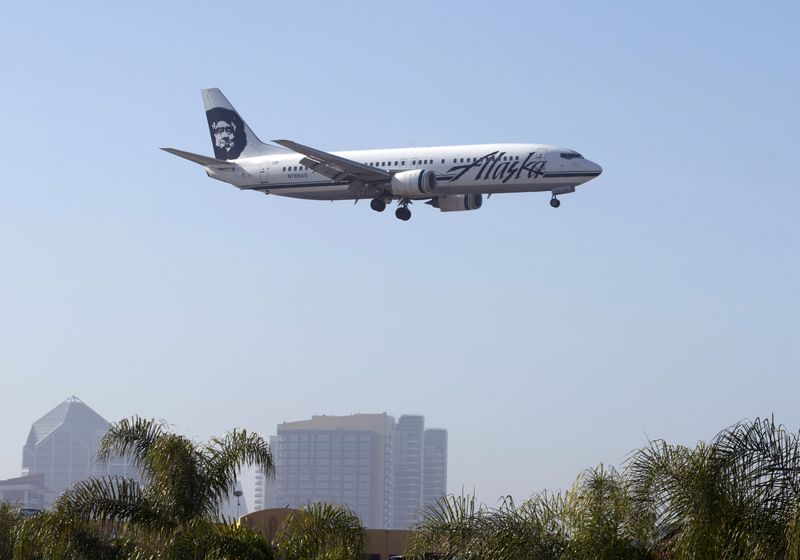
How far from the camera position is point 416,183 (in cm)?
7181

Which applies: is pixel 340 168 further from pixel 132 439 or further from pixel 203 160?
pixel 132 439

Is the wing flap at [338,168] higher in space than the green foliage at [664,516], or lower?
higher

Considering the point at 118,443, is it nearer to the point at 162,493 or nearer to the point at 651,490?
the point at 162,493

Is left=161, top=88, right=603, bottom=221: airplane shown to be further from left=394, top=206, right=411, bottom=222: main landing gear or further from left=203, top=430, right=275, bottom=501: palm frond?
left=203, top=430, right=275, bottom=501: palm frond

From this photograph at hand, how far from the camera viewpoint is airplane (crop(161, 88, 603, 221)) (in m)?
69.9

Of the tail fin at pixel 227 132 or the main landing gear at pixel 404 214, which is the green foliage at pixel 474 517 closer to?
the main landing gear at pixel 404 214

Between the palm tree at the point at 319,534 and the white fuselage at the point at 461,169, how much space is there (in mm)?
45358

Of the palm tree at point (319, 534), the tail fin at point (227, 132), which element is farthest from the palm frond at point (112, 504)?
the tail fin at point (227, 132)

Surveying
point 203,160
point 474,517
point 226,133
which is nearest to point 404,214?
point 203,160

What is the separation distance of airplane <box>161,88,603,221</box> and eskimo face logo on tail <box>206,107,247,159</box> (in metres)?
6.44

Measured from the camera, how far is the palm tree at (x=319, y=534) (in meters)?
25.1

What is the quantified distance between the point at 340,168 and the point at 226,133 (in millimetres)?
19085

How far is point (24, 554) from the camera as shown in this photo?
1085 inches

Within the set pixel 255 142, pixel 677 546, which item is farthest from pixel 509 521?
pixel 255 142
